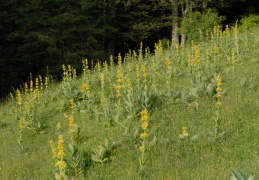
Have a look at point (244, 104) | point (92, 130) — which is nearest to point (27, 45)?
point (92, 130)

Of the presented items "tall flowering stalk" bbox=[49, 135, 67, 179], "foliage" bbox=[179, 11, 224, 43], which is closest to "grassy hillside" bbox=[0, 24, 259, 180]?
"tall flowering stalk" bbox=[49, 135, 67, 179]

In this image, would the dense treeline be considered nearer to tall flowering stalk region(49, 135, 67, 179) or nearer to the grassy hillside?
the grassy hillside

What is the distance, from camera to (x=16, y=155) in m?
4.29

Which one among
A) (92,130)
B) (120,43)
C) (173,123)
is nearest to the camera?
(173,123)

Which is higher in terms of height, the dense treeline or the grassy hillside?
the dense treeline

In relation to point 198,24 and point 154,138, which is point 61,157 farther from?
point 198,24

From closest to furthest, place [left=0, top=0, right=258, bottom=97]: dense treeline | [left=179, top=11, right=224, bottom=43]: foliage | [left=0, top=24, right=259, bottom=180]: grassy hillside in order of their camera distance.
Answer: [left=0, top=24, right=259, bottom=180]: grassy hillside, [left=179, top=11, right=224, bottom=43]: foliage, [left=0, top=0, right=258, bottom=97]: dense treeline

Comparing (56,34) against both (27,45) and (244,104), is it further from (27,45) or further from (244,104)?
(244,104)

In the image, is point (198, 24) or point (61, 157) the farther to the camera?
point (198, 24)

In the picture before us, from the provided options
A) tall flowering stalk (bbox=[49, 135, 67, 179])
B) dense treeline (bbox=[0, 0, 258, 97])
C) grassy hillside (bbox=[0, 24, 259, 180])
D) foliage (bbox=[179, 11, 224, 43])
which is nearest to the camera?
tall flowering stalk (bbox=[49, 135, 67, 179])

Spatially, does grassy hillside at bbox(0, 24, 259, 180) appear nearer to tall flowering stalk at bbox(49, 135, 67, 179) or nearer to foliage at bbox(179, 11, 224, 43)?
tall flowering stalk at bbox(49, 135, 67, 179)

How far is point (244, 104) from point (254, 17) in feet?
42.6

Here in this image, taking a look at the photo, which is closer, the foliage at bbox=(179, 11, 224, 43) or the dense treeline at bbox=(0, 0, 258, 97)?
the foliage at bbox=(179, 11, 224, 43)

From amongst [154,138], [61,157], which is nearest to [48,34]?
[154,138]
